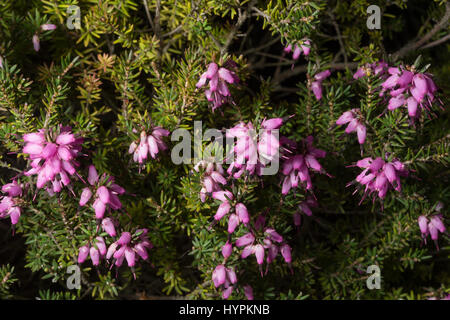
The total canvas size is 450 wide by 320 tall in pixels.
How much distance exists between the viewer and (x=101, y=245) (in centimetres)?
160

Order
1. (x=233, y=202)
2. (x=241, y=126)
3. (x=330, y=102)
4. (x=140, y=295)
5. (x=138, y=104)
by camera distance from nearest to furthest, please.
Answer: (x=241, y=126)
(x=233, y=202)
(x=330, y=102)
(x=138, y=104)
(x=140, y=295)

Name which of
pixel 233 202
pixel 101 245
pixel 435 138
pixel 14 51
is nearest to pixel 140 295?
pixel 101 245

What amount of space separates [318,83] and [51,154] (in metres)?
Answer: 1.04

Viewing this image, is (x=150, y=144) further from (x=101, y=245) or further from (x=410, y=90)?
(x=410, y=90)

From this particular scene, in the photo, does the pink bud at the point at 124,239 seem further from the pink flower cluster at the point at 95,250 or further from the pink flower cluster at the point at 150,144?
the pink flower cluster at the point at 150,144

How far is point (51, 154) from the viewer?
Answer: 1.39 meters

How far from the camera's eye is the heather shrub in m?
1.57

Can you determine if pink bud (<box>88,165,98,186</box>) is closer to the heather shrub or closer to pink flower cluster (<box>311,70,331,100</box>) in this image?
the heather shrub

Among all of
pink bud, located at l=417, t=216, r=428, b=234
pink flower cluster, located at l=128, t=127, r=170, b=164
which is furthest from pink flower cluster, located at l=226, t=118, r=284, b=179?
pink bud, located at l=417, t=216, r=428, b=234

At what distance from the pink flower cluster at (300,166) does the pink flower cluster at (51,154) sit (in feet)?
2.32

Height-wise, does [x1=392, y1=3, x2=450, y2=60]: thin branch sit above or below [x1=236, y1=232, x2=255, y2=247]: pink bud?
above
